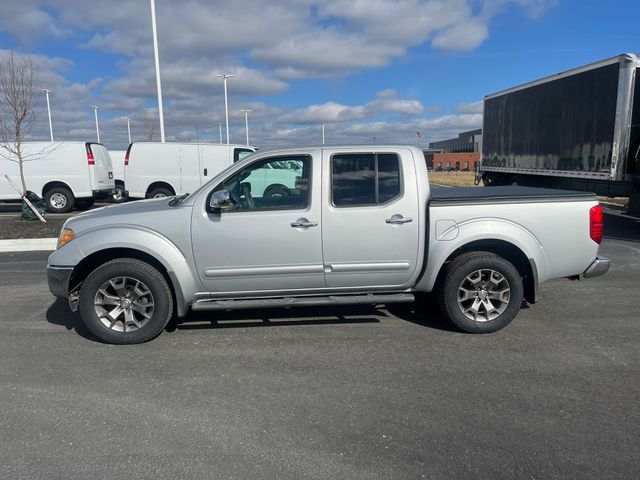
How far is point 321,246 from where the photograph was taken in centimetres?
455

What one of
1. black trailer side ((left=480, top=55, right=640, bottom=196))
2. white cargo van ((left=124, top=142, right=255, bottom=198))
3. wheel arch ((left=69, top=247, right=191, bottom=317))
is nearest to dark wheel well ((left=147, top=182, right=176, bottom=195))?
white cargo van ((left=124, top=142, right=255, bottom=198))

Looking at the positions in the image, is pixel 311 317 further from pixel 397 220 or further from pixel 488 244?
pixel 488 244

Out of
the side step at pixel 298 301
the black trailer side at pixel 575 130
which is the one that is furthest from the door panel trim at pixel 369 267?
the black trailer side at pixel 575 130

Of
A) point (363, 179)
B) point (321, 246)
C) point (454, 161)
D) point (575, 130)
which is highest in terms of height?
point (454, 161)

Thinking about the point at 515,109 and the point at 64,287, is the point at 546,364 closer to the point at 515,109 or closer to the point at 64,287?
the point at 64,287

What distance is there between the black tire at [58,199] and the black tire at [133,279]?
39.9ft

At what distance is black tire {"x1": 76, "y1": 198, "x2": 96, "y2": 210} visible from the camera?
15.8 m

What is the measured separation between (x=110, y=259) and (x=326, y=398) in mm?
2644

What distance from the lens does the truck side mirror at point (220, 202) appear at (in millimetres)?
4387

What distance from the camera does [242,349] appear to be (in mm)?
4406

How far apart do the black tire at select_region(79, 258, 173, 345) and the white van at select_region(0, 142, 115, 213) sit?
12.1 meters

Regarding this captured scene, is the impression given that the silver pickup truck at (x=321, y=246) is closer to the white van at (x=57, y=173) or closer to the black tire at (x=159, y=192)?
the black tire at (x=159, y=192)

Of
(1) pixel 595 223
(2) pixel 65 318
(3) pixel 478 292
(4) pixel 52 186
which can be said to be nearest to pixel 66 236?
(2) pixel 65 318

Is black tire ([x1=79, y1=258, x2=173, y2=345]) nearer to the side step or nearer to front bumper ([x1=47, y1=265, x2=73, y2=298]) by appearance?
front bumper ([x1=47, y1=265, x2=73, y2=298])
